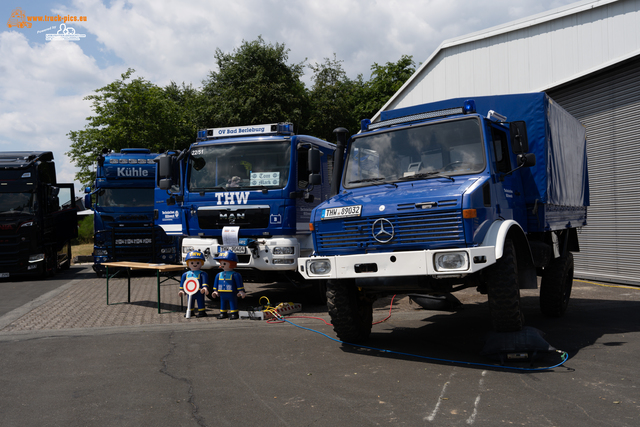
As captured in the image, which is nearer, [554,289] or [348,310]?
[348,310]

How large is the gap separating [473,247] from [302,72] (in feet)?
109

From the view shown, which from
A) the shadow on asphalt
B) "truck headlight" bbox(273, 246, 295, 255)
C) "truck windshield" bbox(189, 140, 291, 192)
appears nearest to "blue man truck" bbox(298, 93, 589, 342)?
the shadow on asphalt

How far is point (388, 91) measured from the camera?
4309 cm

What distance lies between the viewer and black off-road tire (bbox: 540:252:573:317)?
8242 mm

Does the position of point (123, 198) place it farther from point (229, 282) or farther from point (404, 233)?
point (404, 233)

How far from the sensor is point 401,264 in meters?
5.62

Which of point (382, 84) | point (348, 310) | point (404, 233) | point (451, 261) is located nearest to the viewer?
point (451, 261)

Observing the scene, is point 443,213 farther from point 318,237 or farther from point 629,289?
point 629,289

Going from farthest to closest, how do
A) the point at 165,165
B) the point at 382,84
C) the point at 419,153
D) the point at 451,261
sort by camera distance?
the point at 382,84
the point at 165,165
the point at 419,153
the point at 451,261

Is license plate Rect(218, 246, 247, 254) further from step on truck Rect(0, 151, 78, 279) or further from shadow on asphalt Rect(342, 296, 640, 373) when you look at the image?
step on truck Rect(0, 151, 78, 279)

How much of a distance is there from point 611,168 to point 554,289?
5.82m

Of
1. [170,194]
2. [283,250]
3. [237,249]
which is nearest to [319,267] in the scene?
[283,250]

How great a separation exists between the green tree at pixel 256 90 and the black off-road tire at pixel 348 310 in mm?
27289

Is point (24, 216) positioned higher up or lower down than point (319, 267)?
higher up
